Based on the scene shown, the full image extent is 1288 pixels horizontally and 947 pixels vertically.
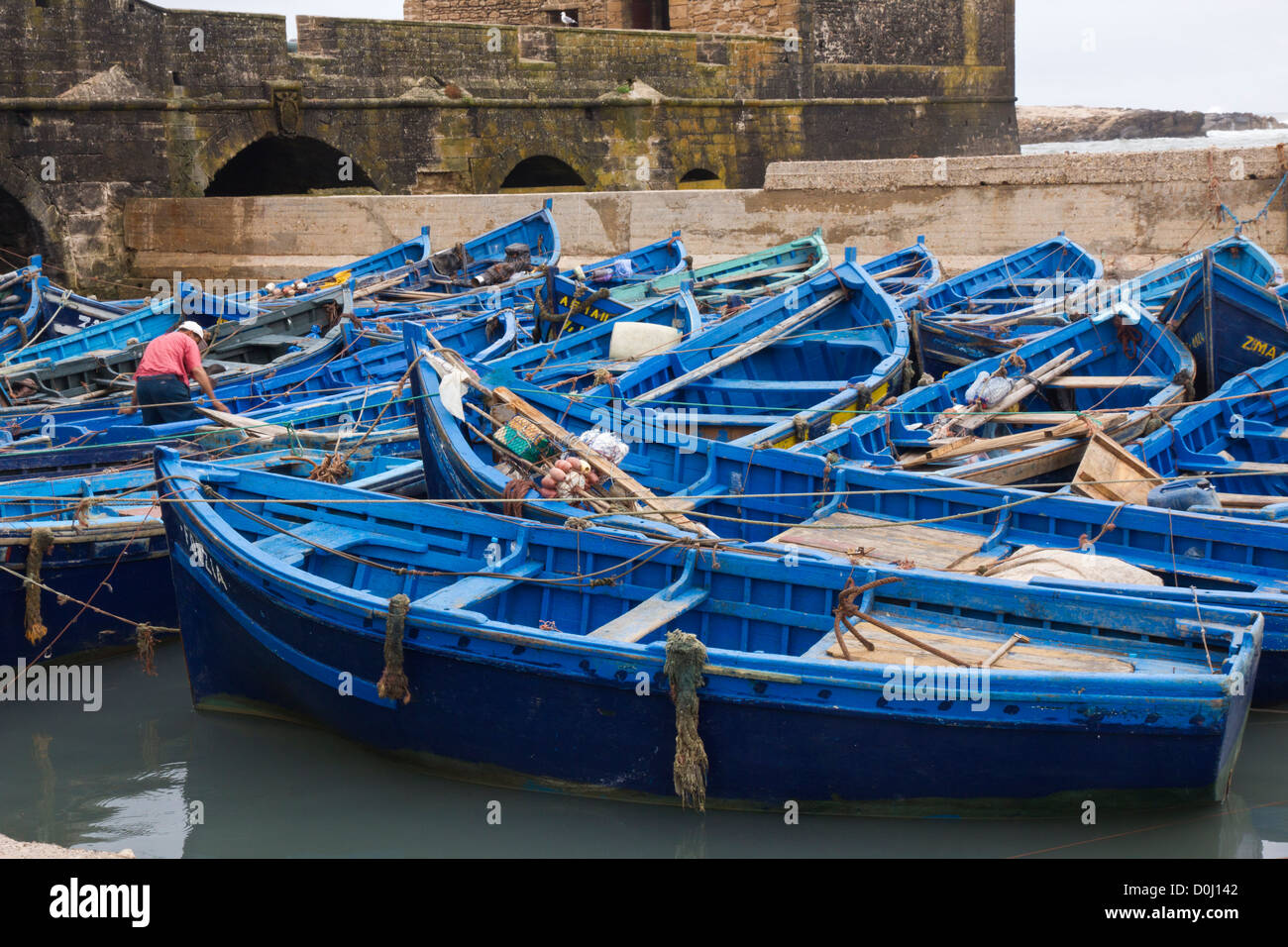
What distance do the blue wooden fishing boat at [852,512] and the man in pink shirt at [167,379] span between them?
2.24m

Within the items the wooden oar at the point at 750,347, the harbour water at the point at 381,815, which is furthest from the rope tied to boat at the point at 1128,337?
the harbour water at the point at 381,815

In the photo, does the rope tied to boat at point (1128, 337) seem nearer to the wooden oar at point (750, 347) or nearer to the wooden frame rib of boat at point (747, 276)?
the wooden oar at point (750, 347)

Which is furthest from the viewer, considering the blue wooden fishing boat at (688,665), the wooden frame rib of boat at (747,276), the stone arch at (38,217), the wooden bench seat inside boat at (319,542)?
the stone arch at (38,217)

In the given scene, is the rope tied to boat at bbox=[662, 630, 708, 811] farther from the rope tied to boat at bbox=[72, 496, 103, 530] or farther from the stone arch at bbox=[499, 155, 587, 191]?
the stone arch at bbox=[499, 155, 587, 191]

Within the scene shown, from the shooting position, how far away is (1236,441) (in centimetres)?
794

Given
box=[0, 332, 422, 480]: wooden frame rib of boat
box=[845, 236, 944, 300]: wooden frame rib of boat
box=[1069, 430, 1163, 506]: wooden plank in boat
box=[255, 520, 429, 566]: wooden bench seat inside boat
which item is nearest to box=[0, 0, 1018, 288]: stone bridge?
Answer: box=[0, 332, 422, 480]: wooden frame rib of boat

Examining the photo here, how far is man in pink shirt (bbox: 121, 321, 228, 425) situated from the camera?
902 centimetres

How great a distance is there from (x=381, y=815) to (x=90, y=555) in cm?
256

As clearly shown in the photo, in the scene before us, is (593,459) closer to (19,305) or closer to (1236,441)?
(1236,441)

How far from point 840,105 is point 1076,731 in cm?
2310

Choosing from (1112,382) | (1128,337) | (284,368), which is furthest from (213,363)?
(1128,337)

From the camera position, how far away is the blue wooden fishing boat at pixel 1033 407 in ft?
24.2
